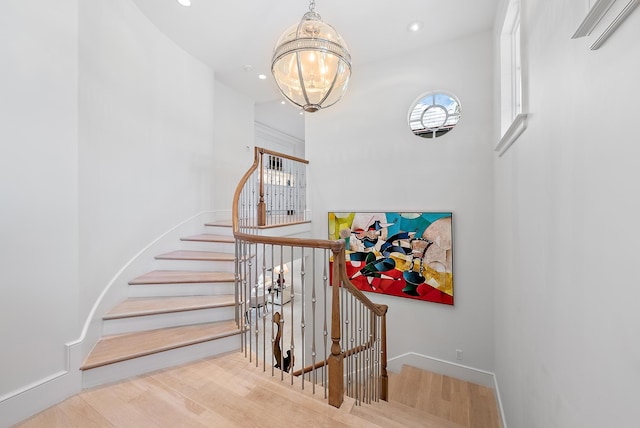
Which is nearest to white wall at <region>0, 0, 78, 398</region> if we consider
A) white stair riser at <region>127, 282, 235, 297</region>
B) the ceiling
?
white stair riser at <region>127, 282, 235, 297</region>

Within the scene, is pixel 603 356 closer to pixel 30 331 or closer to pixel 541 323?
pixel 541 323

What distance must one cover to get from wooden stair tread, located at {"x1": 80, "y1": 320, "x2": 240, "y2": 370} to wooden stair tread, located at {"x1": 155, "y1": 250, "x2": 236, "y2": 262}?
30.7 inches

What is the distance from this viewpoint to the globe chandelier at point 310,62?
1779 mm

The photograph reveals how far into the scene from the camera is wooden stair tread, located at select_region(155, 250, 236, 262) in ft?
10.1

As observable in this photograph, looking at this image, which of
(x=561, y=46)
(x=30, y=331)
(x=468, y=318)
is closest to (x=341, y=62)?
(x=561, y=46)

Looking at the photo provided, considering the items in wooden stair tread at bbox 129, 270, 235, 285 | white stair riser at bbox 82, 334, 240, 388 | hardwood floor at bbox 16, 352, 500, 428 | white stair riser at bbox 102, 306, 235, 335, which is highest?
wooden stair tread at bbox 129, 270, 235, 285

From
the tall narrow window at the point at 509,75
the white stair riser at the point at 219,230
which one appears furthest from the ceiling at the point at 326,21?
the white stair riser at the point at 219,230

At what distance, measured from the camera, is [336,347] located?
1.70 metres

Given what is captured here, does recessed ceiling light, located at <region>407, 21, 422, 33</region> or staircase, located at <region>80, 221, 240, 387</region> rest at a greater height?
recessed ceiling light, located at <region>407, 21, 422, 33</region>

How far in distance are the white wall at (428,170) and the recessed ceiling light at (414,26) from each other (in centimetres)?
45

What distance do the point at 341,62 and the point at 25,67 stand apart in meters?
2.05

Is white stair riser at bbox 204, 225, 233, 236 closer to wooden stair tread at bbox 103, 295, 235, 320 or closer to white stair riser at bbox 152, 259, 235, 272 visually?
white stair riser at bbox 152, 259, 235, 272

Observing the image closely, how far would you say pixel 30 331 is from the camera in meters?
1.71

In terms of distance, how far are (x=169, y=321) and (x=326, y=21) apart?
3.64 m
